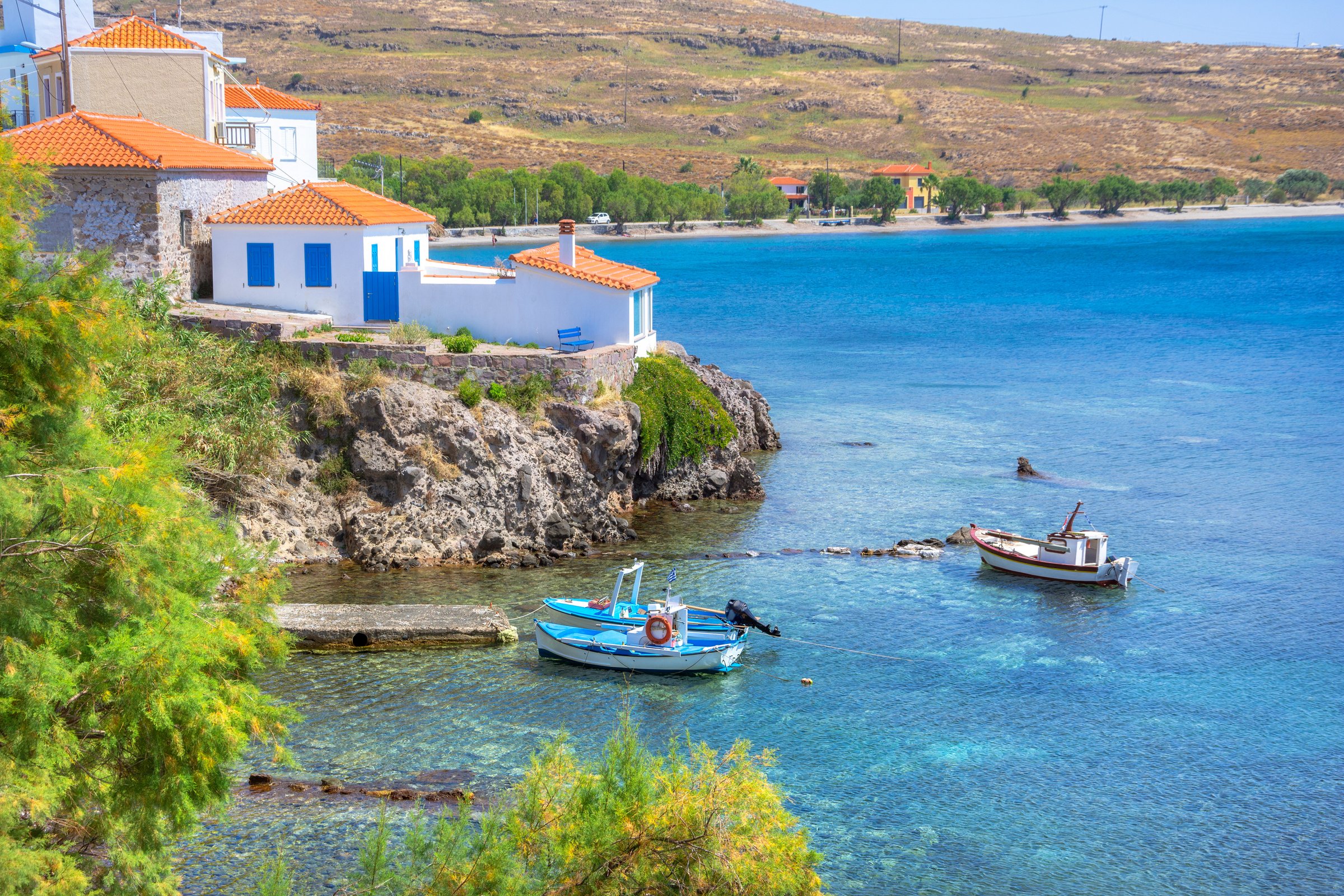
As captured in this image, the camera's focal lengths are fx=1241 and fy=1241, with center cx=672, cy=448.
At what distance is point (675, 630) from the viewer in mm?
25125

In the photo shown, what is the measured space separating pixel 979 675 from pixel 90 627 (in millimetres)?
18661

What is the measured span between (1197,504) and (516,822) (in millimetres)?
33682

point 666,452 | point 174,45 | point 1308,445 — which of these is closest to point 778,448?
point 666,452

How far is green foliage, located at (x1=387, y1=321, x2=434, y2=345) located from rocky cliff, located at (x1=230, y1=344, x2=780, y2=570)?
6.25ft

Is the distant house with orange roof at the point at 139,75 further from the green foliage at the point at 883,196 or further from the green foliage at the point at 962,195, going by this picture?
the green foliage at the point at 962,195

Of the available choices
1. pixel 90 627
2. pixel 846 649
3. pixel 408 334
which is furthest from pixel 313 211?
pixel 90 627

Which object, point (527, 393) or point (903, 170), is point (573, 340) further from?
point (903, 170)

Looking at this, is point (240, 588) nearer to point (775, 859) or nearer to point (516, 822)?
point (516, 822)

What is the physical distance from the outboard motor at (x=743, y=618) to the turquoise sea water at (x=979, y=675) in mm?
693

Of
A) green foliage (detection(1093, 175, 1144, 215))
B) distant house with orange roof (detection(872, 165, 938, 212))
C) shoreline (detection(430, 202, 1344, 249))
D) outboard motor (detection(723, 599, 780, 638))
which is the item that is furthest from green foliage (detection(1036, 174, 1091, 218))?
outboard motor (detection(723, 599, 780, 638))

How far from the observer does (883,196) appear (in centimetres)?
18012

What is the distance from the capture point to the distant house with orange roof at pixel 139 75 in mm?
38531

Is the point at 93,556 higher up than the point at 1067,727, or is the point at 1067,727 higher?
the point at 93,556

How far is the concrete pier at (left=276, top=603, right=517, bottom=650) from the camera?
2488cm
